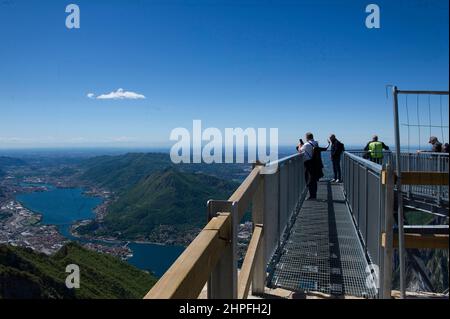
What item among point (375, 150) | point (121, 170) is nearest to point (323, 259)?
point (375, 150)

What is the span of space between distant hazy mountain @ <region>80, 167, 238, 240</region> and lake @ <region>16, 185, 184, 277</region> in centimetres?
461

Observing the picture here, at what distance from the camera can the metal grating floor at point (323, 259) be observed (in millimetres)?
4633

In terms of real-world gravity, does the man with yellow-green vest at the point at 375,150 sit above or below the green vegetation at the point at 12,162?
above

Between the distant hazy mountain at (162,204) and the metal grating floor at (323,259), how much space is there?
70857mm

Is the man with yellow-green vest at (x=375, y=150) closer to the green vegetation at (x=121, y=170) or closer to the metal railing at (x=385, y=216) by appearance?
the metal railing at (x=385, y=216)

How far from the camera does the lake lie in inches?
2960

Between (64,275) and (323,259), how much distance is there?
45280 millimetres

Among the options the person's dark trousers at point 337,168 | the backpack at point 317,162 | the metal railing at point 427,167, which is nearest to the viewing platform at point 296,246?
the backpack at point 317,162

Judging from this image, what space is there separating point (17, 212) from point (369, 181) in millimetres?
70467

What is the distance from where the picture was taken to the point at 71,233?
88.8m

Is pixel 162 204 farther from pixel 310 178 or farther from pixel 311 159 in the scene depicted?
pixel 311 159

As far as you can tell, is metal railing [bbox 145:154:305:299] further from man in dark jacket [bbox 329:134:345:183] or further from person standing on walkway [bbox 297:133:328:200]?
man in dark jacket [bbox 329:134:345:183]

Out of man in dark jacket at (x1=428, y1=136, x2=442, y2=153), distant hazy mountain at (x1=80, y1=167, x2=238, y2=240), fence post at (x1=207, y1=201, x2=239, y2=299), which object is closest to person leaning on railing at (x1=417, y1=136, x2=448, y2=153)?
man in dark jacket at (x1=428, y1=136, x2=442, y2=153)
